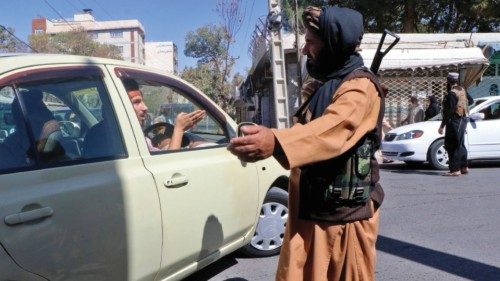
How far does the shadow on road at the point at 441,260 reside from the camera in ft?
14.1

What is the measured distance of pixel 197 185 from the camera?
3.34m

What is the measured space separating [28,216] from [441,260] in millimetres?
3542

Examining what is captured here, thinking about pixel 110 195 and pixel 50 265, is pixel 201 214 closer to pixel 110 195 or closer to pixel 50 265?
pixel 110 195

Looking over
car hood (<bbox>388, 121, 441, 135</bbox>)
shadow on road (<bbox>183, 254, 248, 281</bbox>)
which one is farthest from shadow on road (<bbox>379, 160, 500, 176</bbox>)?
shadow on road (<bbox>183, 254, 248, 281</bbox>)

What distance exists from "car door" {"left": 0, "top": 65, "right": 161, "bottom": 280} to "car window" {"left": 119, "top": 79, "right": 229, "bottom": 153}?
0.39m

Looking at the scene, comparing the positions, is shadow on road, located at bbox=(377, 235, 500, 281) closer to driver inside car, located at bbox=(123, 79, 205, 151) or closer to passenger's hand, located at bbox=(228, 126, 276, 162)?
driver inside car, located at bbox=(123, 79, 205, 151)

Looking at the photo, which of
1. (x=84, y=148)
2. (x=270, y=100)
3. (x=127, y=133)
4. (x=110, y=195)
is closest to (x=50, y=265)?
(x=110, y=195)

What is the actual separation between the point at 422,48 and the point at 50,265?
650 inches

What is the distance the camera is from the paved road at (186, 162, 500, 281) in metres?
4.39

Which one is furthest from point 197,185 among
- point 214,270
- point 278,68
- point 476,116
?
point 278,68

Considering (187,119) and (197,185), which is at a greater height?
(187,119)

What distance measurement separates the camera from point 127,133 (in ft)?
9.81

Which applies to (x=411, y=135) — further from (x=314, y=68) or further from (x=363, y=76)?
(x=363, y=76)

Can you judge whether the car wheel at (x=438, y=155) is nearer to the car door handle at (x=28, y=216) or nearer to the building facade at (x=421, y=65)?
the building facade at (x=421, y=65)
